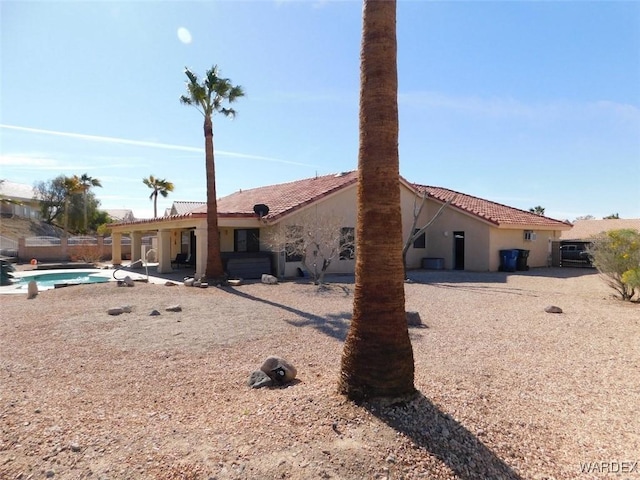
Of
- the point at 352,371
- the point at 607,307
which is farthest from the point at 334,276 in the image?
the point at 352,371

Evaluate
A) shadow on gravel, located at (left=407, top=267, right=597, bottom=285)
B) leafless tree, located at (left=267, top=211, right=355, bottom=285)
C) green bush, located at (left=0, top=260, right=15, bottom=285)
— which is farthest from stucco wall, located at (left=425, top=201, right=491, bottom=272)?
green bush, located at (left=0, top=260, right=15, bottom=285)

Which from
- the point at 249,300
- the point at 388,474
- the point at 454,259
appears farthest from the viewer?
the point at 454,259

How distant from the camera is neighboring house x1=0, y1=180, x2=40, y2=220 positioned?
5538cm

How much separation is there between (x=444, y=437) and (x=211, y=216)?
47.5 feet

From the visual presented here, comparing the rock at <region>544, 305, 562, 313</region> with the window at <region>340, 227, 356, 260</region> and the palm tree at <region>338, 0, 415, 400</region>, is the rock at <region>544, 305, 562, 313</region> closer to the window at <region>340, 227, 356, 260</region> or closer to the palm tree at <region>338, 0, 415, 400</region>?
the palm tree at <region>338, 0, 415, 400</region>

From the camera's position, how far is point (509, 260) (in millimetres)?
21891

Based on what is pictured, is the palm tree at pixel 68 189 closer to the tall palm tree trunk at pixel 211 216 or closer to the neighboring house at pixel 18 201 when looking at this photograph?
the neighboring house at pixel 18 201

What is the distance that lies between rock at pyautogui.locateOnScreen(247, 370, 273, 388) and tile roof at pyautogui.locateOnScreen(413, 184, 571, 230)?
17507 mm

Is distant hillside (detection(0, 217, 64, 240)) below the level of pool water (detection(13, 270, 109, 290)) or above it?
above

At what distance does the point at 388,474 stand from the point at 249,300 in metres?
9.97

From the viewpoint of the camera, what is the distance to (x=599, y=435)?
4.19 m

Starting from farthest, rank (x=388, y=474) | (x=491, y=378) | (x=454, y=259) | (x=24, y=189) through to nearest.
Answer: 1. (x=24, y=189)
2. (x=454, y=259)
3. (x=491, y=378)
4. (x=388, y=474)

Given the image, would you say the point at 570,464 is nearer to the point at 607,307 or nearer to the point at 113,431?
the point at 113,431

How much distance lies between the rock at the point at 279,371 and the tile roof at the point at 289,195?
13089mm
